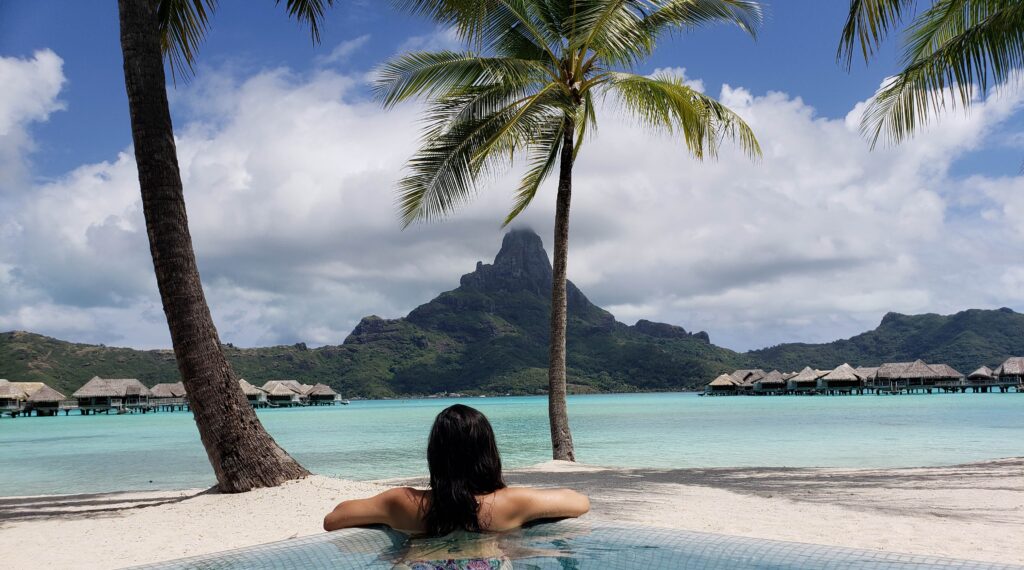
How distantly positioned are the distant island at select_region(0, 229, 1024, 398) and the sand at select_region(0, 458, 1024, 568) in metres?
88.5

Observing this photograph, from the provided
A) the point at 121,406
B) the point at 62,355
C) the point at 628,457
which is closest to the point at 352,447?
the point at 628,457

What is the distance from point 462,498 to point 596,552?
119 cm

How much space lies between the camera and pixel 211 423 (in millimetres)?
7273

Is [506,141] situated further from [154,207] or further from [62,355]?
[62,355]

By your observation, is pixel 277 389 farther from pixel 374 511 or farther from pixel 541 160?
pixel 374 511

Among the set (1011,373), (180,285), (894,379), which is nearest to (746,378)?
(894,379)

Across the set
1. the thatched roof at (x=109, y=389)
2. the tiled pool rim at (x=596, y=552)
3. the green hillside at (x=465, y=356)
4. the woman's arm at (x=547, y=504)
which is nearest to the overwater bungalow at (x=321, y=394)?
the green hillside at (x=465, y=356)

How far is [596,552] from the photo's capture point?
4074mm

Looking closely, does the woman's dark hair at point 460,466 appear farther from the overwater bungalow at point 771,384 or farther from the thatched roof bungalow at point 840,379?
the overwater bungalow at point 771,384

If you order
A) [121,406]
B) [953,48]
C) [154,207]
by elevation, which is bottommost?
[121,406]

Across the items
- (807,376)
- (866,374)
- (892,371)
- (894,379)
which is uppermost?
(892,371)

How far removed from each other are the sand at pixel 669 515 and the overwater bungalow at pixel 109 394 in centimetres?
6437

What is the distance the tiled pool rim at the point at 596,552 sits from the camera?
3.60m

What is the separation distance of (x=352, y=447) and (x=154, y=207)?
59.1ft
